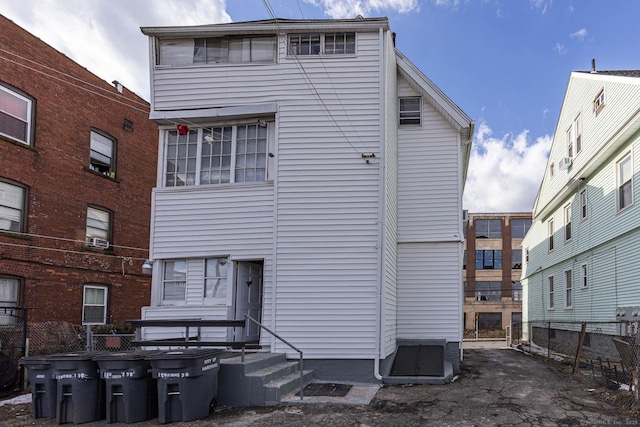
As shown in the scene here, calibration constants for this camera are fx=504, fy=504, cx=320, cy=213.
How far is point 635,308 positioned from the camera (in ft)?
40.8

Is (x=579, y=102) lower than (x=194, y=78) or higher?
higher

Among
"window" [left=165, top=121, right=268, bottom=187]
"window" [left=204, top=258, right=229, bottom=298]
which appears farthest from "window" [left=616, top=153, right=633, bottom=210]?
"window" [left=204, top=258, right=229, bottom=298]

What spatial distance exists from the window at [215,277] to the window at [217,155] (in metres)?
1.79

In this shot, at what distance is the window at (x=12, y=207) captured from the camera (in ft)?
45.1

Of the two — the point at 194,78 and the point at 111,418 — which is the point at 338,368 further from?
the point at 194,78

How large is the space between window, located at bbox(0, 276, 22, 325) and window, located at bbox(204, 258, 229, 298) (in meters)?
6.64

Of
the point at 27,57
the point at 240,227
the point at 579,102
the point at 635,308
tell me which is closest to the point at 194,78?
the point at 240,227

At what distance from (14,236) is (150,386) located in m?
8.86

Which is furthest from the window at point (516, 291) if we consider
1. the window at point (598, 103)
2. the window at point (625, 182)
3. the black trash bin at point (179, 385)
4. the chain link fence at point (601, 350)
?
the black trash bin at point (179, 385)

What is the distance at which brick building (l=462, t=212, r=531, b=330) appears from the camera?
45000 mm

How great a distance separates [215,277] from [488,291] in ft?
130

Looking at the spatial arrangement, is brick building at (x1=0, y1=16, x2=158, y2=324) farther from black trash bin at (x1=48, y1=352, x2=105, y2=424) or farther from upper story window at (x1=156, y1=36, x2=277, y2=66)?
black trash bin at (x1=48, y1=352, x2=105, y2=424)

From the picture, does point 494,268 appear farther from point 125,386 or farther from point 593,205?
point 125,386

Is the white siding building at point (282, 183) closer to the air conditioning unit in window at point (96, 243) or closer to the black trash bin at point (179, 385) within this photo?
the black trash bin at point (179, 385)
